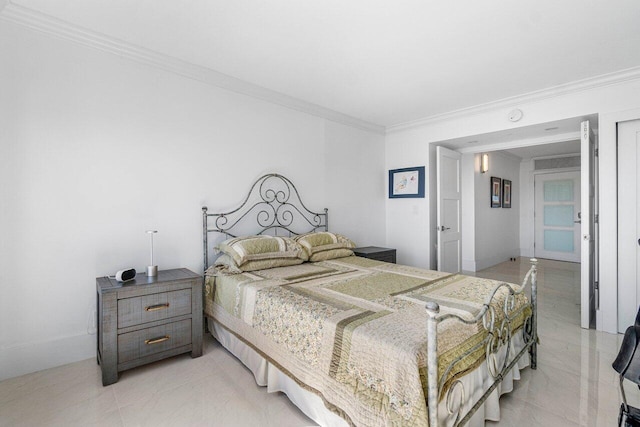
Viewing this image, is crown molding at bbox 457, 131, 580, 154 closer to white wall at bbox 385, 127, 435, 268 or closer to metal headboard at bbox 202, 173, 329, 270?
white wall at bbox 385, 127, 435, 268

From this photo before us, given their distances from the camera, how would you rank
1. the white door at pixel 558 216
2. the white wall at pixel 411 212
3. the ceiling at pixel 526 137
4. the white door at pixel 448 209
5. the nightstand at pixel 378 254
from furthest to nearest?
the white door at pixel 558 216 < the white wall at pixel 411 212 < the white door at pixel 448 209 < the nightstand at pixel 378 254 < the ceiling at pixel 526 137

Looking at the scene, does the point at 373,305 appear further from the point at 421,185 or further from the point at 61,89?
the point at 421,185

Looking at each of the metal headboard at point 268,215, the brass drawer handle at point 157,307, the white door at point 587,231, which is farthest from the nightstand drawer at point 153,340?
the white door at point 587,231

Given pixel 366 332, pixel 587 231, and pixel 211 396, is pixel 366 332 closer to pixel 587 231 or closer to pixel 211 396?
pixel 211 396

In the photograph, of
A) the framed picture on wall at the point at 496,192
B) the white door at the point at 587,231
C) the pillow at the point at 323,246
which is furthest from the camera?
the framed picture on wall at the point at 496,192

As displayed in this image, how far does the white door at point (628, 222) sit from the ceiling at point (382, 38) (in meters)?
0.70

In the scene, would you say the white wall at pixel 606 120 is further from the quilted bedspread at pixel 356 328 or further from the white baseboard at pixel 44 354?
the white baseboard at pixel 44 354

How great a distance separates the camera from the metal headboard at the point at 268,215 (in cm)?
312

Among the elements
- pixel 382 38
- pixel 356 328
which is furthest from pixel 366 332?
pixel 382 38

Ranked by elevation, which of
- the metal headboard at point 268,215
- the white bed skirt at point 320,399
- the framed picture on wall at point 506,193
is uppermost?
the framed picture on wall at point 506,193

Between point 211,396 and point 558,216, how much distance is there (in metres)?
7.92

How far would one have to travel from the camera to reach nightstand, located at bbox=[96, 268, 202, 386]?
2082 mm

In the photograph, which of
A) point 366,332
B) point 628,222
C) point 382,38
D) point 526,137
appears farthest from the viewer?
point 526,137

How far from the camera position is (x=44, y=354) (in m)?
2.25
